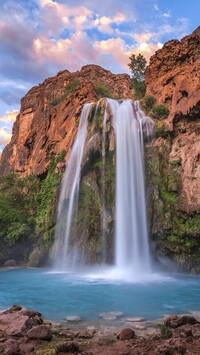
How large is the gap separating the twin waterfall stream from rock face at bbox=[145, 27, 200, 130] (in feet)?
9.53

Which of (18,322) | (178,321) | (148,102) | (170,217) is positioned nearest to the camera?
(18,322)

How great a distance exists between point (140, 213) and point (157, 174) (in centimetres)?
328

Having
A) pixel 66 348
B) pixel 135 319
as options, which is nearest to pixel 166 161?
pixel 135 319

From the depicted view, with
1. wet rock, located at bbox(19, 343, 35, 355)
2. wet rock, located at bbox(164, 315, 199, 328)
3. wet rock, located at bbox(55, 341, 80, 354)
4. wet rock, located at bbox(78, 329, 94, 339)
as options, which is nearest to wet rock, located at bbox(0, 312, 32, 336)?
wet rock, located at bbox(19, 343, 35, 355)

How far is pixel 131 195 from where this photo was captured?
22.0 meters

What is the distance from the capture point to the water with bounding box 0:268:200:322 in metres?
9.84

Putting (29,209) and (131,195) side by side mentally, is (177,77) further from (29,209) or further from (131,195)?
(29,209)

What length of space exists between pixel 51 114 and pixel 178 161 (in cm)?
2273

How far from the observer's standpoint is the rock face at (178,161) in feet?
64.7

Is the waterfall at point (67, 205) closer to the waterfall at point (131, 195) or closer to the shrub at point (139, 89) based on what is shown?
the waterfall at point (131, 195)

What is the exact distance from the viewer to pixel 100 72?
194ft

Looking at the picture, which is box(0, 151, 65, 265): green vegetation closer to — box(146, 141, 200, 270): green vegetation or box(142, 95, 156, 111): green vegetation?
box(146, 141, 200, 270): green vegetation

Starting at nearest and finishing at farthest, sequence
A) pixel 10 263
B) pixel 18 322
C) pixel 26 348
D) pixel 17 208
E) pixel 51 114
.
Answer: pixel 26 348, pixel 18 322, pixel 10 263, pixel 17 208, pixel 51 114

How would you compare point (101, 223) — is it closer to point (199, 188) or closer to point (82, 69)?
point (199, 188)
